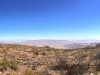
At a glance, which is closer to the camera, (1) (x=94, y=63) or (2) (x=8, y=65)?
(2) (x=8, y=65)

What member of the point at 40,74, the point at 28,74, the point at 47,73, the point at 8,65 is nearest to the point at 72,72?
the point at 47,73

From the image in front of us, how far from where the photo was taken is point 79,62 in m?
15.5

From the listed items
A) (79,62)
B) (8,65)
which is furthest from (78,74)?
A: (8,65)

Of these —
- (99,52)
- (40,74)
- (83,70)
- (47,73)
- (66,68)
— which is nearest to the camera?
(40,74)

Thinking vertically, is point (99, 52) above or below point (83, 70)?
above

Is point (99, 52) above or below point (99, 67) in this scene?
above

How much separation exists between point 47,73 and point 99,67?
4881 mm

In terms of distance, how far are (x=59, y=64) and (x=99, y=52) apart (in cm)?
457

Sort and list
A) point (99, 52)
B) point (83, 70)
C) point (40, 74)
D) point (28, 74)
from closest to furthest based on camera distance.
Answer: point (28, 74) < point (40, 74) < point (83, 70) < point (99, 52)

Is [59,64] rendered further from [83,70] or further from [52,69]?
[83,70]

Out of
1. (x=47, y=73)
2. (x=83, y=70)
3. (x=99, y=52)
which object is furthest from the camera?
(x=99, y=52)

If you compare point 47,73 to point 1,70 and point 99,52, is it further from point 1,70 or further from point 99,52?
point 99,52

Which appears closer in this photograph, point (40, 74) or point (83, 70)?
point (40, 74)

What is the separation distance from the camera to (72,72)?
13500mm
